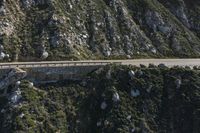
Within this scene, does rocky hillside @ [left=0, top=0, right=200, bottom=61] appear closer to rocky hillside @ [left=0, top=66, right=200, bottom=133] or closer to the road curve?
the road curve

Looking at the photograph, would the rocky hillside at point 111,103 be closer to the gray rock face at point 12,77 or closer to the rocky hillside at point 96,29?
the gray rock face at point 12,77

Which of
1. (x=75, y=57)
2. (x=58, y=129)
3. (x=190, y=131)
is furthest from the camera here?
(x=75, y=57)

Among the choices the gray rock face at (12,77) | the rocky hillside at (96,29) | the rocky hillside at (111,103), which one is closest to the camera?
the rocky hillside at (111,103)

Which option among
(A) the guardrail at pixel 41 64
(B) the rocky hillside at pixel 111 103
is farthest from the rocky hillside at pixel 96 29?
(B) the rocky hillside at pixel 111 103

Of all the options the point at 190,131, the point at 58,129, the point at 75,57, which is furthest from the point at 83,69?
the point at 190,131

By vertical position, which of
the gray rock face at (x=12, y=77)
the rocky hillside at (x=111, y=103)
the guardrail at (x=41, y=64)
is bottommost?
the rocky hillside at (x=111, y=103)

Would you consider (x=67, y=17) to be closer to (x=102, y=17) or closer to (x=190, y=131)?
(x=102, y=17)

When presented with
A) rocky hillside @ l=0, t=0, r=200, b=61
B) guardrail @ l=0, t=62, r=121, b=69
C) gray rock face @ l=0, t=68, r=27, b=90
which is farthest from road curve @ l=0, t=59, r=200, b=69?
rocky hillside @ l=0, t=0, r=200, b=61
